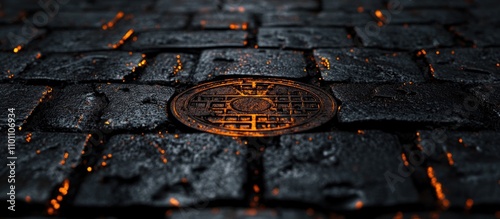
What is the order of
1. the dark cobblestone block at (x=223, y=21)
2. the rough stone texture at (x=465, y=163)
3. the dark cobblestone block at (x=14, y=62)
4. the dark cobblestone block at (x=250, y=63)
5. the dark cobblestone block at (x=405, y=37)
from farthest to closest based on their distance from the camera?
the dark cobblestone block at (x=223, y=21), the dark cobblestone block at (x=405, y=37), the dark cobblestone block at (x=14, y=62), the dark cobblestone block at (x=250, y=63), the rough stone texture at (x=465, y=163)

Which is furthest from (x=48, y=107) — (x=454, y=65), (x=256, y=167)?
(x=454, y=65)

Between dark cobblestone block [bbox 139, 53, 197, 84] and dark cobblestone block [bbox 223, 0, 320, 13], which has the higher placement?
dark cobblestone block [bbox 223, 0, 320, 13]

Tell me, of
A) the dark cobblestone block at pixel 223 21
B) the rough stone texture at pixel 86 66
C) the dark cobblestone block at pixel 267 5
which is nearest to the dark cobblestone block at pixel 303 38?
the dark cobblestone block at pixel 223 21

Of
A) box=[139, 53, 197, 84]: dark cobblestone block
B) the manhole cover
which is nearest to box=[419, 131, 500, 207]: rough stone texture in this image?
the manhole cover

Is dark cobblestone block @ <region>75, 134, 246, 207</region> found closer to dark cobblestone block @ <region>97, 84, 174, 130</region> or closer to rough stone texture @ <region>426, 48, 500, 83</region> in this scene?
dark cobblestone block @ <region>97, 84, 174, 130</region>

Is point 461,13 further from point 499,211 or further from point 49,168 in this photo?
point 49,168

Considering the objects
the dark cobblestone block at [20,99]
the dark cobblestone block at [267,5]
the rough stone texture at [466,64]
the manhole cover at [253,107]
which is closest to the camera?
the manhole cover at [253,107]

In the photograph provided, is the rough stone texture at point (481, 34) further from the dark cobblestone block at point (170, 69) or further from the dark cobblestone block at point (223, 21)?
the dark cobblestone block at point (170, 69)
